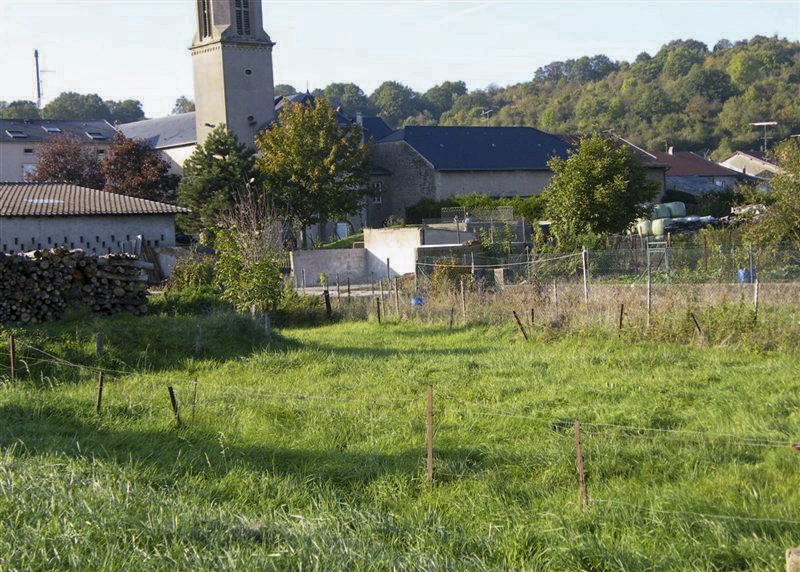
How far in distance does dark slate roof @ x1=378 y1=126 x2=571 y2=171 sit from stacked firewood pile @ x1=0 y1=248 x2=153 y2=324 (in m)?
38.6

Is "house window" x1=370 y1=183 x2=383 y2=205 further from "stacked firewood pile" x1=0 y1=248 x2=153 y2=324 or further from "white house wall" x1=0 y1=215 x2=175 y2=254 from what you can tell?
"stacked firewood pile" x1=0 y1=248 x2=153 y2=324

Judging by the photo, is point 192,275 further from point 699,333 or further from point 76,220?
point 699,333

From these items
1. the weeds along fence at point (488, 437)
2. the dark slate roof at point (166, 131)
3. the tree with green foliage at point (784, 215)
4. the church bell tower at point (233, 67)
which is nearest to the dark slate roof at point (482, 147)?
the church bell tower at point (233, 67)

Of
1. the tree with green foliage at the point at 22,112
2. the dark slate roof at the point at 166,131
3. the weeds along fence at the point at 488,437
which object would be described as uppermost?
the tree with green foliage at the point at 22,112

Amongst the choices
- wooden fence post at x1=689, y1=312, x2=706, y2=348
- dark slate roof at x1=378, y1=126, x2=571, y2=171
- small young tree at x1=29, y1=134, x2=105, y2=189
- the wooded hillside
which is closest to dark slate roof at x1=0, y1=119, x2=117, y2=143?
small young tree at x1=29, y1=134, x2=105, y2=189

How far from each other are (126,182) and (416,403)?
152 ft

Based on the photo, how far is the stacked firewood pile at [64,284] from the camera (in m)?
19.4

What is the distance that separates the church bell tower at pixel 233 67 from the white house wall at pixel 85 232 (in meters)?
21.5

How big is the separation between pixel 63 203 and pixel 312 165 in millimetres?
17246

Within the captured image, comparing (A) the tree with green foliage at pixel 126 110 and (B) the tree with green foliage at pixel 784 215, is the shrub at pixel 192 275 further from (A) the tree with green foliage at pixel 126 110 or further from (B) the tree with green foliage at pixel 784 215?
(A) the tree with green foliage at pixel 126 110

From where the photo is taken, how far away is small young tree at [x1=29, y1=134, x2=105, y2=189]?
62719 mm

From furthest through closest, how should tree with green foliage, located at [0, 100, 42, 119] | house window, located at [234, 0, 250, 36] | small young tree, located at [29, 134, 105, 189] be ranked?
tree with green foliage, located at [0, 100, 42, 119] < small young tree, located at [29, 134, 105, 189] < house window, located at [234, 0, 250, 36]

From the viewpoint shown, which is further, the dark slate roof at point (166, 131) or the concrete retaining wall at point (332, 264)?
the dark slate roof at point (166, 131)

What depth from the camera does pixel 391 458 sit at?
10227mm
